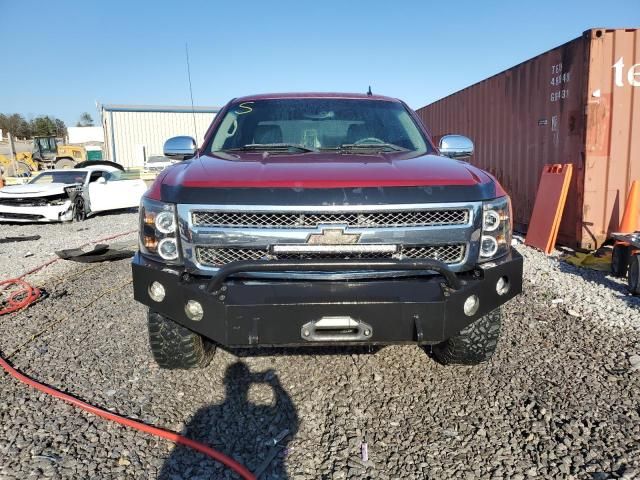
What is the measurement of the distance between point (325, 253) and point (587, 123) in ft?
19.3

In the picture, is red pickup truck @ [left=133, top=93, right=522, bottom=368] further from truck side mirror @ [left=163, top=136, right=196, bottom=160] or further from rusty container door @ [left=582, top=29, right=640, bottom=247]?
rusty container door @ [left=582, top=29, right=640, bottom=247]

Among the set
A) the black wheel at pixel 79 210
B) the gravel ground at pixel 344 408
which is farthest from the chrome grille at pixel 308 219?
the black wheel at pixel 79 210

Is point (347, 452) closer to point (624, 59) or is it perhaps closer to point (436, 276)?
point (436, 276)

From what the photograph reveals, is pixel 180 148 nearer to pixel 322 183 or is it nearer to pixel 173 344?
pixel 173 344

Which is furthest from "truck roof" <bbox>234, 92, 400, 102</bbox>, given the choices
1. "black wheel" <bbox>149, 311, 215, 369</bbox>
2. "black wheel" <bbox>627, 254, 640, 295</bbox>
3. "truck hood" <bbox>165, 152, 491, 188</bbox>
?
"black wheel" <bbox>627, 254, 640, 295</bbox>

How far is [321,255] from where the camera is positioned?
260 cm

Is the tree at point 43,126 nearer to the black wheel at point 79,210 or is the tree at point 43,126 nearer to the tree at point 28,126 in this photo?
the tree at point 28,126

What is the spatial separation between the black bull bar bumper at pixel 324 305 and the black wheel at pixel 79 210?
35.1ft

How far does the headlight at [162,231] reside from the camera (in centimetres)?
264

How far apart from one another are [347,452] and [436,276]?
994 millimetres

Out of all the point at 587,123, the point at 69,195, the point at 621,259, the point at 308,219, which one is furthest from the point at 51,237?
the point at 621,259

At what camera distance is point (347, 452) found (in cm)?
256

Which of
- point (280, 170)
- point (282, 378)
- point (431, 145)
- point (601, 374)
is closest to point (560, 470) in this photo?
point (601, 374)

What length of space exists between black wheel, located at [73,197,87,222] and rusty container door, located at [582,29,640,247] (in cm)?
1064
